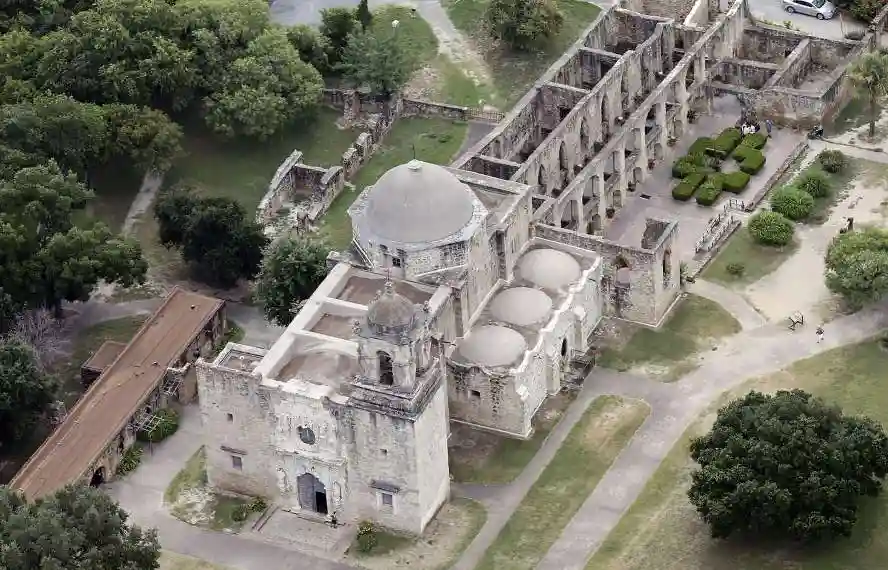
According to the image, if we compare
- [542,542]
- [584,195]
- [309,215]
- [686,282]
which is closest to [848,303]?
[686,282]

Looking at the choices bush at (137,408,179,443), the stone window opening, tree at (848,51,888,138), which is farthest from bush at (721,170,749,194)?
bush at (137,408,179,443)

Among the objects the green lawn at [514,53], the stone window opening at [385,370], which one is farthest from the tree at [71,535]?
the green lawn at [514,53]

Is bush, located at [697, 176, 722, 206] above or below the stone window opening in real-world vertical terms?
below

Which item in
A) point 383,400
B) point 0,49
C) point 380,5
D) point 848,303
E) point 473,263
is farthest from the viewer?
point 380,5

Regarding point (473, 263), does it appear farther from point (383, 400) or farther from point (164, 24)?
A: point (164, 24)

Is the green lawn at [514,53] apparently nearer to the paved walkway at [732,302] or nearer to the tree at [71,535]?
the paved walkway at [732,302]

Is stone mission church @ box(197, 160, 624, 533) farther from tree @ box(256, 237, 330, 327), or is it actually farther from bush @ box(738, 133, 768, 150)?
bush @ box(738, 133, 768, 150)

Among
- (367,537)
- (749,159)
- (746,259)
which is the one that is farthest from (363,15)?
(367,537)
